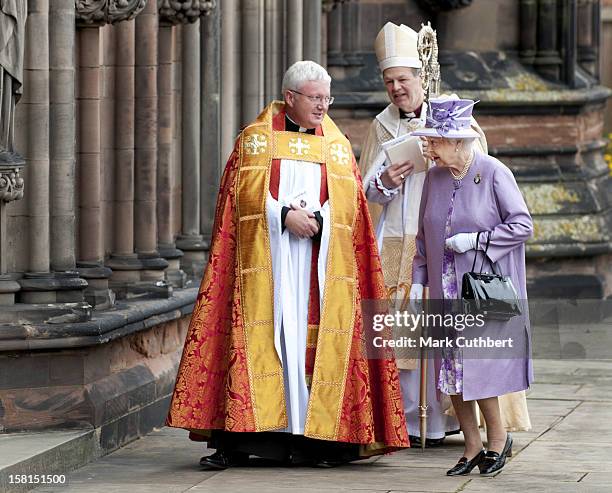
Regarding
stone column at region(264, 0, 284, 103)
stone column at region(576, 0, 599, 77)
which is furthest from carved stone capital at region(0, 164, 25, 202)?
stone column at region(576, 0, 599, 77)

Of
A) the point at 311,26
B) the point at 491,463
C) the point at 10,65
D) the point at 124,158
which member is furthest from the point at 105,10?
the point at 311,26

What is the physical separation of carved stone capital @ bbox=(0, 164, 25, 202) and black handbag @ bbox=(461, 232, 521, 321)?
201 centimetres

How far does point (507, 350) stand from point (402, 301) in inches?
50.1

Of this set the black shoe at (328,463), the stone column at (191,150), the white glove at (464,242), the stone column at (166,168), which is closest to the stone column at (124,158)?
the stone column at (166,168)

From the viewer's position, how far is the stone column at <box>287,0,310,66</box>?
15141mm

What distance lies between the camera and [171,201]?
1237cm

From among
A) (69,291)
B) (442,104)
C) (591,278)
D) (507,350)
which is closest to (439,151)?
(442,104)

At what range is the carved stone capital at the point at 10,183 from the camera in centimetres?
984

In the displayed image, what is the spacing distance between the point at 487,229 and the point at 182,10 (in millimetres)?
3174

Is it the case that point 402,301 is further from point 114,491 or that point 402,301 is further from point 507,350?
point 114,491

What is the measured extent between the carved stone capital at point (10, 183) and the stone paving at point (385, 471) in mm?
1246

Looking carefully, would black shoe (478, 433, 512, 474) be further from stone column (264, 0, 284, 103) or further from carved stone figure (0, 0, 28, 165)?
stone column (264, 0, 284, 103)

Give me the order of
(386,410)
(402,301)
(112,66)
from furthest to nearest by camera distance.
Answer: (112,66) → (402,301) → (386,410)

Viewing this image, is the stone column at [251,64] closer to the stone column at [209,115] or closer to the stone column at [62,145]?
the stone column at [209,115]
